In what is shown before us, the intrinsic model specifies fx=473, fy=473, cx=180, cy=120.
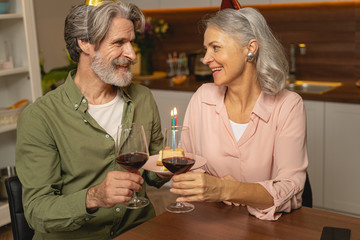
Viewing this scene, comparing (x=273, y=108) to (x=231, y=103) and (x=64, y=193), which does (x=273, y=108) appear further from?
(x=64, y=193)

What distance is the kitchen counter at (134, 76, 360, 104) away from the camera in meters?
3.20

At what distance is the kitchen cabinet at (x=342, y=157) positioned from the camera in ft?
10.5

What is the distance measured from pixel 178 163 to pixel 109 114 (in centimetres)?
61

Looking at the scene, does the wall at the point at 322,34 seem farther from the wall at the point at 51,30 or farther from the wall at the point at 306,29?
the wall at the point at 51,30

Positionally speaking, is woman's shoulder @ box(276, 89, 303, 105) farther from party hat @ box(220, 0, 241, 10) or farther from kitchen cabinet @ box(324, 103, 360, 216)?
kitchen cabinet @ box(324, 103, 360, 216)

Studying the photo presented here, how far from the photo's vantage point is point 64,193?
1.77m

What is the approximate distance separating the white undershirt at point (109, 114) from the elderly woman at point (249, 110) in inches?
14.2

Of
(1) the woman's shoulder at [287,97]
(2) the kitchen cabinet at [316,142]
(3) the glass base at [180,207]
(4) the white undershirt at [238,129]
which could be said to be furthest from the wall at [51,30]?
(3) the glass base at [180,207]

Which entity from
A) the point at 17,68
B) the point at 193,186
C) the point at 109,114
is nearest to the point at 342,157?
the point at 109,114

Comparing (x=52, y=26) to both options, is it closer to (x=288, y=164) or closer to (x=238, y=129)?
(x=238, y=129)

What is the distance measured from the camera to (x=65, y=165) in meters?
1.76

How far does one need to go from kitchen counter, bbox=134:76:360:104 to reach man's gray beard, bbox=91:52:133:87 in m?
1.83

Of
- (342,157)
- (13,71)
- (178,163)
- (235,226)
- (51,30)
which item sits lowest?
(342,157)

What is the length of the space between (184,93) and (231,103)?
1.95 metres
